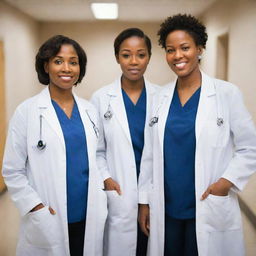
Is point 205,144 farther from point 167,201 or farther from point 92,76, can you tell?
point 92,76

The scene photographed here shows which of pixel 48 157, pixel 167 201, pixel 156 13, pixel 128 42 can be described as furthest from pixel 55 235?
pixel 156 13

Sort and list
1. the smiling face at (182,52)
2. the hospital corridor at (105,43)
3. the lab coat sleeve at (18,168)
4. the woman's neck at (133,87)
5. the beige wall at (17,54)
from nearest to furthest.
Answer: the lab coat sleeve at (18,168)
the smiling face at (182,52)
the woman's neck at (133,87)
the hospital corridor at (105,43)
the beige wall at (17,54)

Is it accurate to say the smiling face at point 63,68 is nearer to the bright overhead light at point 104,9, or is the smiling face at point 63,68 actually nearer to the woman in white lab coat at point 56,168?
the woman in white lab coat at point 56,168

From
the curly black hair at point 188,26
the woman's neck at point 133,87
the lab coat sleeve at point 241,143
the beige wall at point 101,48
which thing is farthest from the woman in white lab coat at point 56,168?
the beige wall at point 101,48

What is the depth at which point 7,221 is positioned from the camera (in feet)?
9.78

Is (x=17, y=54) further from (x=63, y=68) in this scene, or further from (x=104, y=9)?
(x=63, y=68)

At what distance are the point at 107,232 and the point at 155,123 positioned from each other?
2.32 feet

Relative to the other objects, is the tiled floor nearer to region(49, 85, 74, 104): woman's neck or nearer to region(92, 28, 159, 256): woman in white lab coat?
region(92, 28, 159, 256): woman in white lab coat

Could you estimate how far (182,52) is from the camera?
149 centimetres

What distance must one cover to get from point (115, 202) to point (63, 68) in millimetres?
754

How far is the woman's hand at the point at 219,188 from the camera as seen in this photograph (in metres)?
1.42

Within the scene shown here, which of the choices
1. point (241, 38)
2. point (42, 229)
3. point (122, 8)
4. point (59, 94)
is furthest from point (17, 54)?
point (42, 229)

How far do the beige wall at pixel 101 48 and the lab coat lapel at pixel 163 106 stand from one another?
4.95 meters

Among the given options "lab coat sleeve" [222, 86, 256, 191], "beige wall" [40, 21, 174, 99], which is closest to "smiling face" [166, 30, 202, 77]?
"lab coat sleeve" [222, 86, 256, 191]
